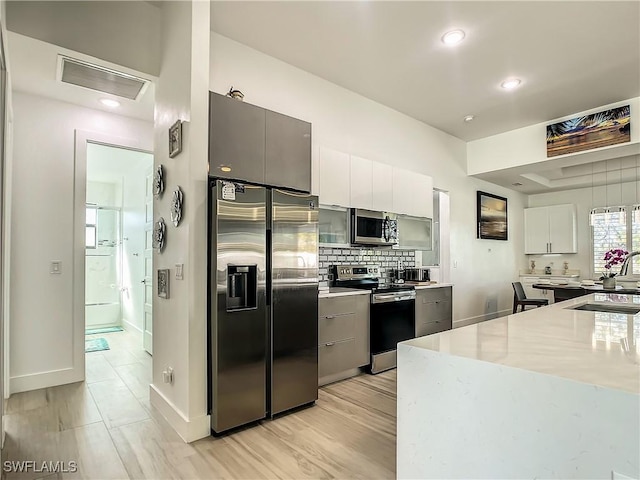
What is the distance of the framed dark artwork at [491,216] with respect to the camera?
6141 millimetres

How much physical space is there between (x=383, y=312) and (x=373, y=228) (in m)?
0.95

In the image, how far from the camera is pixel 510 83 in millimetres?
4012

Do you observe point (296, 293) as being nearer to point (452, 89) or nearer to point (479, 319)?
point (452, 89)

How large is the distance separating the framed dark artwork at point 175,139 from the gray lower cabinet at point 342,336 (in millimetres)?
1678

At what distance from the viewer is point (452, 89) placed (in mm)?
4168

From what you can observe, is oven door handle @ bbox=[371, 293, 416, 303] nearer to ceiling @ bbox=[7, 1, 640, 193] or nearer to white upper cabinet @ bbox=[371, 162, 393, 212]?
white upper cabinet @ bbox=[371, 162, 393, 212]

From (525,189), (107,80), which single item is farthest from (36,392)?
(525,189)

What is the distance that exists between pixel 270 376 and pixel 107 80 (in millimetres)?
2692

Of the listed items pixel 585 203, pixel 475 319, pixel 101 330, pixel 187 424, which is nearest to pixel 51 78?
pixel 187 424

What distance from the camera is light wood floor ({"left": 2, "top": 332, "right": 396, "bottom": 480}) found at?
2033 millimetres

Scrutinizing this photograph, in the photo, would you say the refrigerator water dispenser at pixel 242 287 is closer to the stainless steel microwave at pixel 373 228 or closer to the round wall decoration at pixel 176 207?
the round wall decoration at pixel 176 207

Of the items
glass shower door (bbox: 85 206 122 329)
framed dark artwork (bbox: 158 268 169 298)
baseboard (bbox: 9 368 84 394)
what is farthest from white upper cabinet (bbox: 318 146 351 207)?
glass shower door (bbox: 85 206 122 329)

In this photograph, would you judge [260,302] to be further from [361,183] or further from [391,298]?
[361,183]

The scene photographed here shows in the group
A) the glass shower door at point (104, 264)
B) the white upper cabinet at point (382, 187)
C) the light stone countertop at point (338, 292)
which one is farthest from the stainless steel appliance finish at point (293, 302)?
the glass shower door at point (104, 264)
